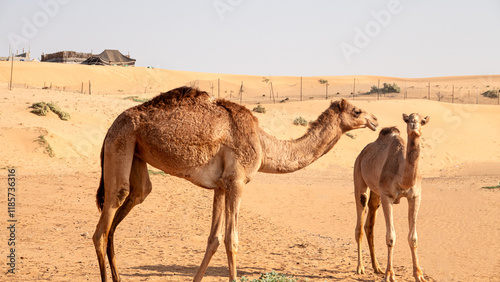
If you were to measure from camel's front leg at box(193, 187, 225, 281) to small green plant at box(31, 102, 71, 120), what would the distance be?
64.6 ft

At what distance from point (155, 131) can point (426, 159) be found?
26.7 m

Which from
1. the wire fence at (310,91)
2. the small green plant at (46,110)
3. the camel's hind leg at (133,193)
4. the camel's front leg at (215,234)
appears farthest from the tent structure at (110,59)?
the camel's front leg at (215,234)

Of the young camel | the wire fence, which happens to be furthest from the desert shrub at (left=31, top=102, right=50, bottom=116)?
the young camel

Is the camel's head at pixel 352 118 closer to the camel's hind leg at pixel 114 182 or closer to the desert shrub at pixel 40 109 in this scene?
the camel's hind leg at pixel 114 182

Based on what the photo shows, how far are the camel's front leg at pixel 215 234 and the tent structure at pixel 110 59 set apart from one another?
78886 millimetres

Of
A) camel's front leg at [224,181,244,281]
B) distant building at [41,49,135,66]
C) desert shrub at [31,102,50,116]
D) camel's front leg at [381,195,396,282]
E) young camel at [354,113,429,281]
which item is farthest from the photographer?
distant building at [41,49,135,66]

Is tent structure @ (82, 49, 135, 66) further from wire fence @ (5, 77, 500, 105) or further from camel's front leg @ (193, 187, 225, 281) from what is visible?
camel's front leg @ (193, 187, 225, 281)

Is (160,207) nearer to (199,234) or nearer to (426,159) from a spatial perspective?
(199,234)

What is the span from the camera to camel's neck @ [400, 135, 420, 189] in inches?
312

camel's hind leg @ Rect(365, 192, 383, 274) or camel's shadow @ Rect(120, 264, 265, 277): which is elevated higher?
camel's hind leg @ Rect(365, 192, 383, 274)

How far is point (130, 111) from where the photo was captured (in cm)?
704

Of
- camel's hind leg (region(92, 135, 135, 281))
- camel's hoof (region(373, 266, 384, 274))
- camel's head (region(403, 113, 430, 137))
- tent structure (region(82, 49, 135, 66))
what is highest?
tent structure (region(82, 49, 135, 66))

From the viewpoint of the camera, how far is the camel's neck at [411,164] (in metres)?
7.92

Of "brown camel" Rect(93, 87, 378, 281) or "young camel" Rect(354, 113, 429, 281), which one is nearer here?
"brown camel" Rect(93, 87, 378, 281)
